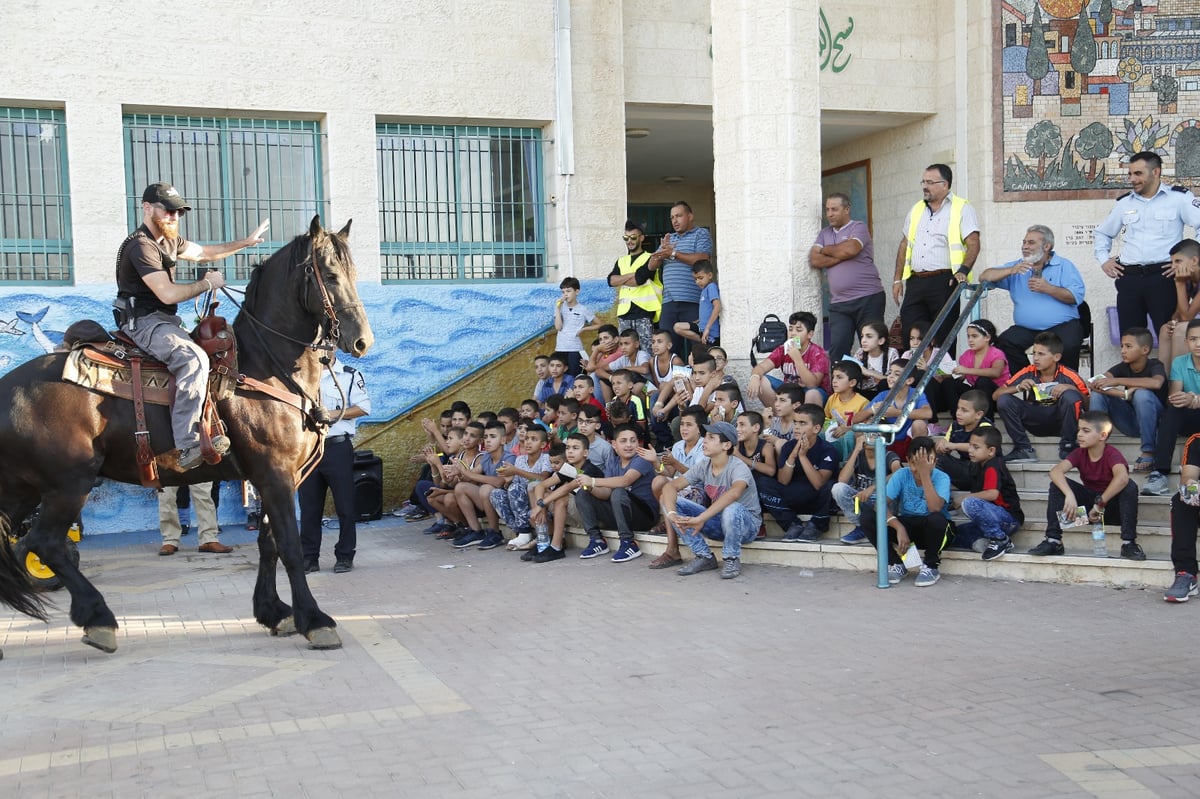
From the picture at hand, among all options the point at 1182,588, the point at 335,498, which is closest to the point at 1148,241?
the point at 1182,588

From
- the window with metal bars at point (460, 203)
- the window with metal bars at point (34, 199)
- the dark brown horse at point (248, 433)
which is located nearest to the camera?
the dark brown horse at point (248, 433)

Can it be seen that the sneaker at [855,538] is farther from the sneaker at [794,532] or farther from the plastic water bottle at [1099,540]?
the plastic water bottle at [1099,540]

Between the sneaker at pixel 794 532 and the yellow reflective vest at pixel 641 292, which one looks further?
the yellow reflective vest at pixel 641 292

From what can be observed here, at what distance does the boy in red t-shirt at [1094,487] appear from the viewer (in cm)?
791

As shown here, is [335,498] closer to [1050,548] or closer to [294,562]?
[294,562]

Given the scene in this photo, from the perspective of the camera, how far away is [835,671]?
246 inches

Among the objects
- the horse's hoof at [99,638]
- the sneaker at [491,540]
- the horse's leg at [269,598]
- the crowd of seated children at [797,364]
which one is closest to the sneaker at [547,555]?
the sneaker at [491,540]

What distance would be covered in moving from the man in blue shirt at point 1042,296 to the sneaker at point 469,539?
5.16 m

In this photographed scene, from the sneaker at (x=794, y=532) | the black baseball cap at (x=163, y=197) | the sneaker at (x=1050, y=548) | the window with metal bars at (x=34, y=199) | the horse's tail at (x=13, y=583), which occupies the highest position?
the window with metal bars at (x=34, y=199)

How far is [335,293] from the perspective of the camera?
7.27 m

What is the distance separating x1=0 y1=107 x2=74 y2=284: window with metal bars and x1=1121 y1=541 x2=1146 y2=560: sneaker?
10979mm

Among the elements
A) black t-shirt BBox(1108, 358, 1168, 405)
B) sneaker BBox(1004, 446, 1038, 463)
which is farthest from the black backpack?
black t-shirt BBox(1108, 358, 1168, 405)

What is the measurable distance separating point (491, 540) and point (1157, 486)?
19.1 ft

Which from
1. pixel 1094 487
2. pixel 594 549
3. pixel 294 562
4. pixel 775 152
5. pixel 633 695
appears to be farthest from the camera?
pixel 775 152
